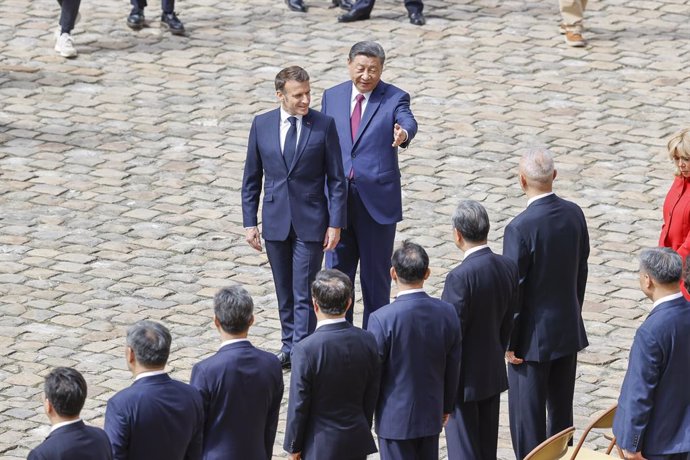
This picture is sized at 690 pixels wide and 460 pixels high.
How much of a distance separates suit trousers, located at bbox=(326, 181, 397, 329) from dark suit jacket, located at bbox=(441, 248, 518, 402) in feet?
6.49

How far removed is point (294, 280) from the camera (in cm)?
981

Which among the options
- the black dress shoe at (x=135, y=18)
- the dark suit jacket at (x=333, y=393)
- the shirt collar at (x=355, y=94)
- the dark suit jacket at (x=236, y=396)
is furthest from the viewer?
the black dress shoe at (x=135, y=18)

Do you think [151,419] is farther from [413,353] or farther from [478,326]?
[478,326]

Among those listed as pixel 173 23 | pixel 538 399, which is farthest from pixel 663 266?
pixel 173 23

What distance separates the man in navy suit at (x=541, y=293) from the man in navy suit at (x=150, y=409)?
2.43 m

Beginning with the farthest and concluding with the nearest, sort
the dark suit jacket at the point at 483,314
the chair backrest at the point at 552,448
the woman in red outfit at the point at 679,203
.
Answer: the woman in red outfit at the point at 679,203 → the dark suit jacket at the point at 483,314 → the chair backrest at the point at 552,448

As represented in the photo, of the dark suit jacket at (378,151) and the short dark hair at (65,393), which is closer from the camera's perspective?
the short dark hair at (65,393)

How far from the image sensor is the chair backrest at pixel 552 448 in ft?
24.1

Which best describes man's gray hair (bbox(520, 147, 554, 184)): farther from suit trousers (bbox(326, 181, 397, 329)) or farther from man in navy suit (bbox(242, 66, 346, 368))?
suit trousers (bbox(326, 181, 397, 329))

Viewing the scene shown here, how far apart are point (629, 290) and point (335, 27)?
260 inches

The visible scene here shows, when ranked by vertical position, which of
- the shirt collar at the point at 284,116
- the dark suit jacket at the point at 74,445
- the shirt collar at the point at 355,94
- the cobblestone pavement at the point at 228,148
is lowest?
the cobblestone pavement at the point at 228,148

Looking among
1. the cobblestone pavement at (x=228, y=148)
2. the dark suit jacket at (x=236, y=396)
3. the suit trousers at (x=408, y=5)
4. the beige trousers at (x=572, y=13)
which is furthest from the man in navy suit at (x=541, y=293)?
the suit trousers at (x=408, y=5)

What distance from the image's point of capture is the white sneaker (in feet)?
51.7

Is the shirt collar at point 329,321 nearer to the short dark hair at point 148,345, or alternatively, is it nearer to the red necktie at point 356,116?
the short dark hair at point 148,345
